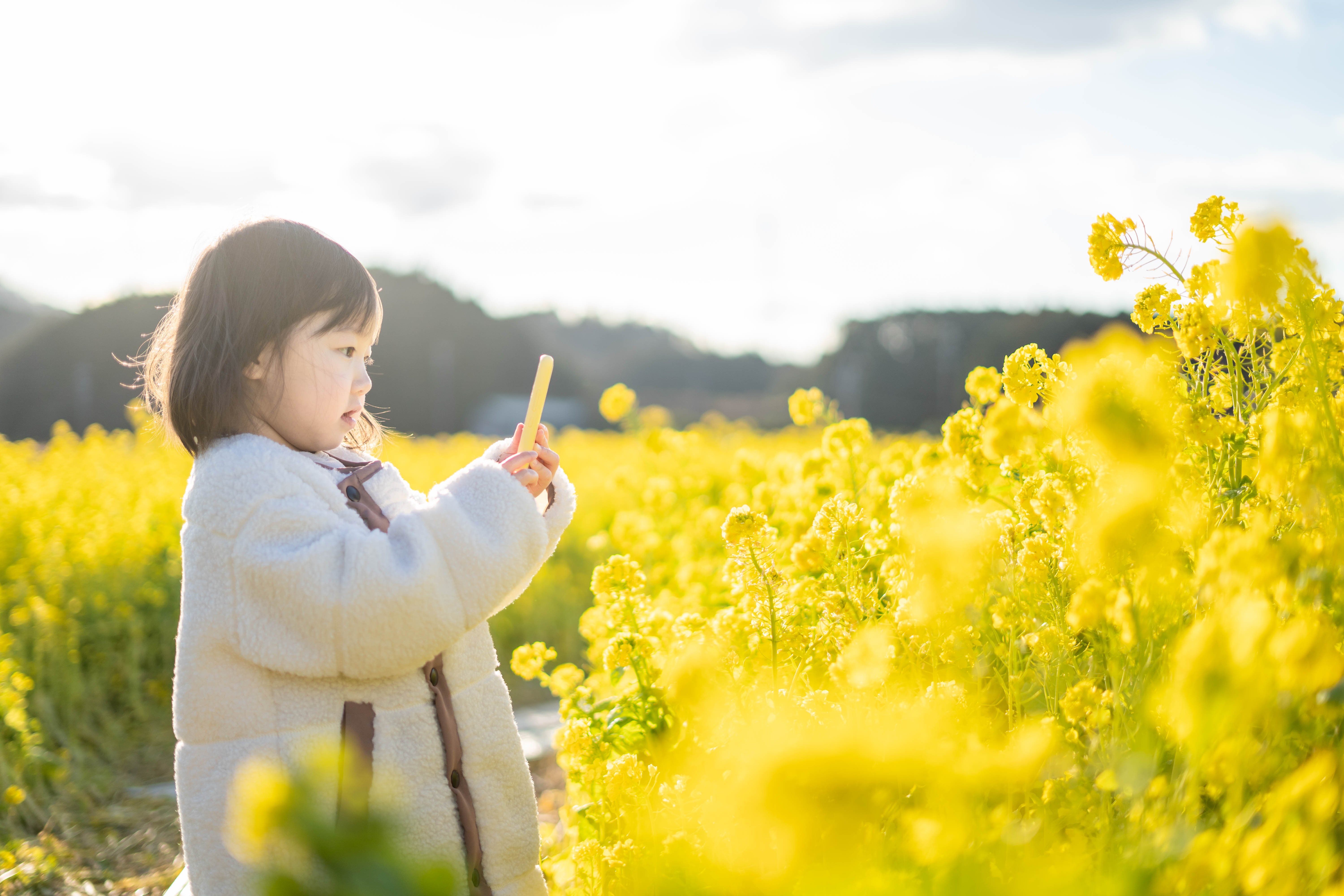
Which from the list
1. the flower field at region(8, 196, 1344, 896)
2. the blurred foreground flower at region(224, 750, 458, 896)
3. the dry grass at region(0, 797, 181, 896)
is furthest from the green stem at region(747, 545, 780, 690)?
the dry grass at region(0, 797, 181, 896)

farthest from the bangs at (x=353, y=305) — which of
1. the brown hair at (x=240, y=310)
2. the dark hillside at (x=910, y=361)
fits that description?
the dark hillside at (x=910, y=361)

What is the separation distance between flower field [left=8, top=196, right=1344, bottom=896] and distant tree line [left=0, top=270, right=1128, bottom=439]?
11900 millimetres

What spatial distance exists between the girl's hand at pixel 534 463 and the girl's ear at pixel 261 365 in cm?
45

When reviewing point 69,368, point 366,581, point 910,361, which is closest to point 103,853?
point 366,581

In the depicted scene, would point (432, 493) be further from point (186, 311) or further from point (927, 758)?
point (927, 758)

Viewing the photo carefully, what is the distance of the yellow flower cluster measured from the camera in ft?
2.68

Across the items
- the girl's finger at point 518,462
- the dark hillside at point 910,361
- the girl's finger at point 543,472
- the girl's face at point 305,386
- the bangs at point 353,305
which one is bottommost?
the girl's finger at point 543,472

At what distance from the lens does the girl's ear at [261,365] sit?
1.59 metres

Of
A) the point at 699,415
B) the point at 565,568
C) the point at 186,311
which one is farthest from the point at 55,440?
the point at 699,415

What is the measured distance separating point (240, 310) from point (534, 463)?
23.1 inches

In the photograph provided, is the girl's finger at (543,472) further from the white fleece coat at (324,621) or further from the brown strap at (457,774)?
the brown strap at (457,774)

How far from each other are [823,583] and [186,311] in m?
1.33

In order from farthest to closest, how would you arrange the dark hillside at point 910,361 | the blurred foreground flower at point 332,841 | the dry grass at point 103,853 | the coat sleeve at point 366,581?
the dark hillside at point 910,361 < the dry grass at point 103,853 < the coat sleeve at point 366,581 < the blurred foreground flower at point 332,841

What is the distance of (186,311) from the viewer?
1.65 m
